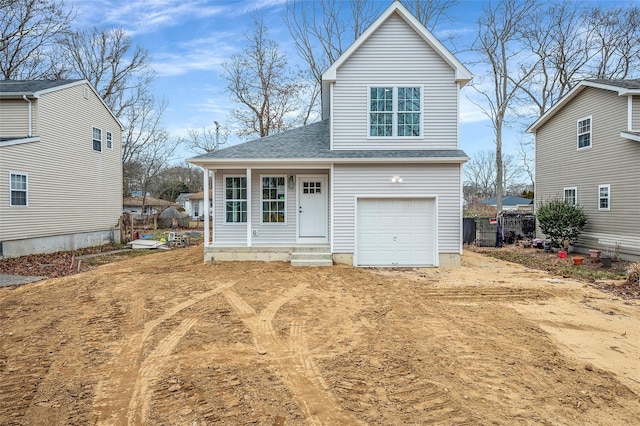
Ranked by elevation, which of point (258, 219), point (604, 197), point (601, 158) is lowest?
point (258, 219)

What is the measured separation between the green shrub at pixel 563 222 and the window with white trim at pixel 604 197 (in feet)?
2.59

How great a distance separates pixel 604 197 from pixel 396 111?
369 inches

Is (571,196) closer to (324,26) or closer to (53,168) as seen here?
(324,26)

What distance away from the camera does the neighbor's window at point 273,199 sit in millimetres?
12305

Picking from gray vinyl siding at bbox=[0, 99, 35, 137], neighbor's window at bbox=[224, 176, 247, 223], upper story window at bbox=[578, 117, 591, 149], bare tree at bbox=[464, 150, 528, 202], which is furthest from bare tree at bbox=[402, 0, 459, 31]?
bare tree at bbox=[464, 150, 528, 202]

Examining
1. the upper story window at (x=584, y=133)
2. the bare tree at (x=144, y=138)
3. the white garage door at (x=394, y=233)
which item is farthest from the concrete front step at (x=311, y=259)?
the bare tree at (x=144, y=138)

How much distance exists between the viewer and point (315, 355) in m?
4.67

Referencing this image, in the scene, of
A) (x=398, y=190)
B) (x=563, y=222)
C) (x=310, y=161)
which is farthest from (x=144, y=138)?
(x=563, y=222)

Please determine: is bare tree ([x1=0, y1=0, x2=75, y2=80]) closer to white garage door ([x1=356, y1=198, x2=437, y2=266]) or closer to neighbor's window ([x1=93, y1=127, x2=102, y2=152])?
neighbor's window ([x1=93, y1=127, x2=102, y2=152])

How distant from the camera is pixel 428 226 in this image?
11.5 metres

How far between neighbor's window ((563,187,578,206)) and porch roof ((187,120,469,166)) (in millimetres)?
8144

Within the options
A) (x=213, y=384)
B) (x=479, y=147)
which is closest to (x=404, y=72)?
(x=213, y=384)

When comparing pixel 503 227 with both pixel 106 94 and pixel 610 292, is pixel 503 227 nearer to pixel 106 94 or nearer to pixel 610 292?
pixel 610 292

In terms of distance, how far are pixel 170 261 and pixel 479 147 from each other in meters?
53.3
